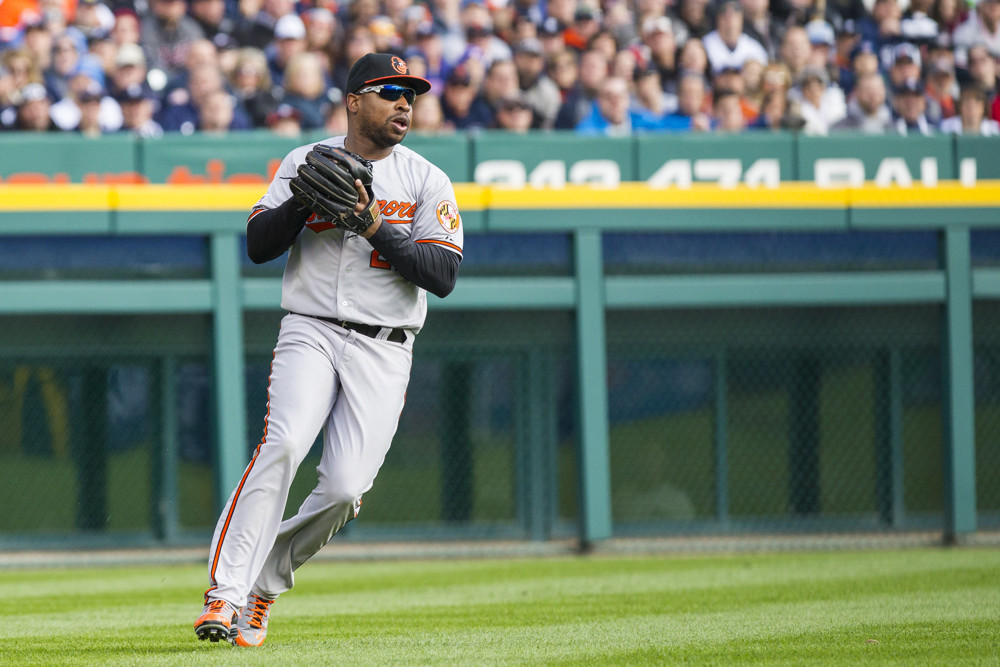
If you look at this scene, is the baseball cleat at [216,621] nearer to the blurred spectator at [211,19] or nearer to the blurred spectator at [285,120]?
the blurred spectator at [285,120]

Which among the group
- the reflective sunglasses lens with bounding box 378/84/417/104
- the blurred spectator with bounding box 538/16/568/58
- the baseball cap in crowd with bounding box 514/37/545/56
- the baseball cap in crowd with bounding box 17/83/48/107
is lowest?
the reflective sunglasses lens with bounding box 378/84/417/104

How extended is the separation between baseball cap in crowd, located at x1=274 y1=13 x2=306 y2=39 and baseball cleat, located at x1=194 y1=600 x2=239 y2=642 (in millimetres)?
6812

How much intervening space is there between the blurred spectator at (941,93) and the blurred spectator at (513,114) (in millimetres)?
3343

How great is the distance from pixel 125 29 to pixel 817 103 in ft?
17.3

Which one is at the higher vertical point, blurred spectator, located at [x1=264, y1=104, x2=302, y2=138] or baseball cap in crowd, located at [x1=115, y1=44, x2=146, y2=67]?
baseball cap in crowd, located at [x1=115, y1=44, x2=146, y2=67]

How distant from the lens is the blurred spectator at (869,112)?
9977 millimetres


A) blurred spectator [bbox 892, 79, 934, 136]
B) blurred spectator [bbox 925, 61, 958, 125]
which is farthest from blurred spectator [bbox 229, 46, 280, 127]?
blurred spectator [bbox 925, 61, 958, 125]

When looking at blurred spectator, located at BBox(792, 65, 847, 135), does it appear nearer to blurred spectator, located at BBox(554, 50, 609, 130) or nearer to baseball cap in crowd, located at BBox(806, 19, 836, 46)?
baseball cap in crowd, located at BBox(806, 19, 836, 46)

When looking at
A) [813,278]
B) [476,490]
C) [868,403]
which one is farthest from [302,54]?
[868,403]

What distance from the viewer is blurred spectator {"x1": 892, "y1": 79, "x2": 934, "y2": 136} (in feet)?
33.1

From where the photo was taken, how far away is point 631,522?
8797 mm

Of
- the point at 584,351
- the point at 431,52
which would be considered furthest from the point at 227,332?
the point at 431,52

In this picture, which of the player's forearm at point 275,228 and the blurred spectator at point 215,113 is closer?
the player's forearm at point 275,228

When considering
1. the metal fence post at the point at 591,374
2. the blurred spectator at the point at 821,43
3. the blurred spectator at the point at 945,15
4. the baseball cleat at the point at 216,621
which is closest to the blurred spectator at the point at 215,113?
the metal fence post at the point at 591,374
